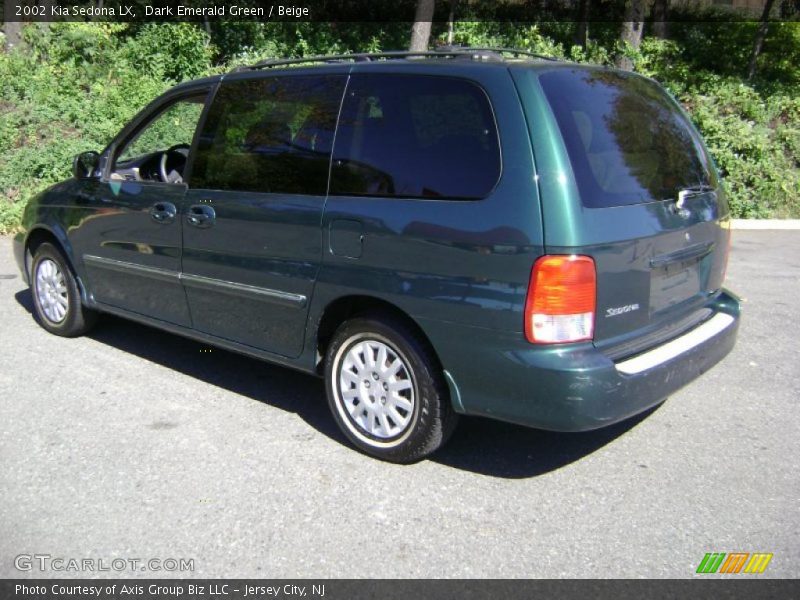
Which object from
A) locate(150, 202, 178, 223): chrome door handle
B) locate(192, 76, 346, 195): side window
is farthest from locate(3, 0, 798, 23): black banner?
locate(192, 76, 346, 195): side window

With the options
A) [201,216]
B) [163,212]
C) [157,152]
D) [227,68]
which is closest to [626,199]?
[201,216]

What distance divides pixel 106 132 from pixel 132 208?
6.95 metres

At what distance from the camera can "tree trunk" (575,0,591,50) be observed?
67.4 ft

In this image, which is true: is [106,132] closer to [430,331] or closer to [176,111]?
[176,111]

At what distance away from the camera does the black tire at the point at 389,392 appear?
373 centimetres

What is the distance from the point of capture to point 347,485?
3781 millimetres

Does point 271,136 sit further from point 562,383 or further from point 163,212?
point 562,383

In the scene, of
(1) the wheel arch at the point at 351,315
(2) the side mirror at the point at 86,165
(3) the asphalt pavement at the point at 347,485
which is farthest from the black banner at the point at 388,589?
(2) the side mirror at the point at 86,165

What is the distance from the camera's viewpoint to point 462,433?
441cm

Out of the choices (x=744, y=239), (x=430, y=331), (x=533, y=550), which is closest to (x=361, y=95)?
(x=430, y=331)

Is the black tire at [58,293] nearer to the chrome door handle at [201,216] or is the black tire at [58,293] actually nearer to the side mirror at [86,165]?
the side mirror at [86,165]

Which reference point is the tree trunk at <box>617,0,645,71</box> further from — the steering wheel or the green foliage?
the steering wheel

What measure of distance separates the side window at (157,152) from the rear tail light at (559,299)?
2875 mm

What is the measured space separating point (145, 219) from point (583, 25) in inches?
721
